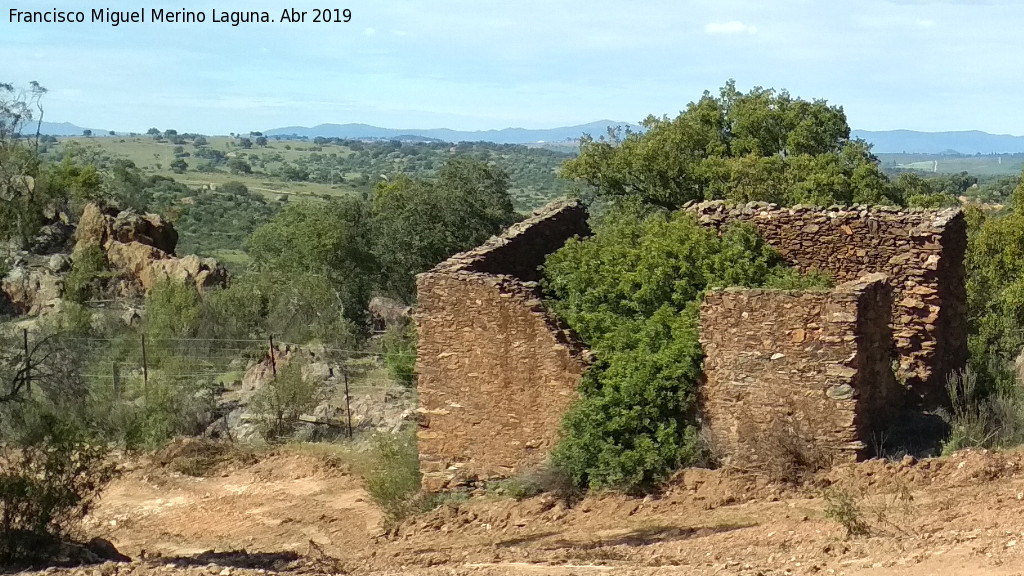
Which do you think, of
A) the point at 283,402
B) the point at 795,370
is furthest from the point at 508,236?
the point at 283,402

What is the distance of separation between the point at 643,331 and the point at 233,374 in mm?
13816

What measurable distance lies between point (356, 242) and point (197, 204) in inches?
1502

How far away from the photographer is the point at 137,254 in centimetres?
3112

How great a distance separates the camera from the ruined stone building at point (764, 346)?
38.6 feet

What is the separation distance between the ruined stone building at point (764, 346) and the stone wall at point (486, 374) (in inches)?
0.5

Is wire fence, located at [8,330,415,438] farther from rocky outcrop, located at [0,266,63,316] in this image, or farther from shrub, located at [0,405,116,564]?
shrub, located at [0,405,116,564]

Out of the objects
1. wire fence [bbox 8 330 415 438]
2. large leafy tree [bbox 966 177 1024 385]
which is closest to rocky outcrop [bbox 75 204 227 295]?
wire fence [bbox 8 330 415 438]

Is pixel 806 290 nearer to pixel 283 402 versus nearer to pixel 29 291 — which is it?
pixel 283 402

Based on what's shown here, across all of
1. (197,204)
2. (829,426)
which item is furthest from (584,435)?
(197,204)

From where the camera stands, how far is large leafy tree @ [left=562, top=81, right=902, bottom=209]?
27.8 metres

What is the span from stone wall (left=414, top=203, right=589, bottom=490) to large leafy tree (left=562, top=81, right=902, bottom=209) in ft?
49.4

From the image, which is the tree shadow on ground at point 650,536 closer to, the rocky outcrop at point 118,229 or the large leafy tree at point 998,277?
the large leafy tree at point 998,277

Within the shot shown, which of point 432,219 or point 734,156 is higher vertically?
point 734,156

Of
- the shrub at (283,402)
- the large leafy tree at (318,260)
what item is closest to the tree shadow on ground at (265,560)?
the shrub at (283,402)
